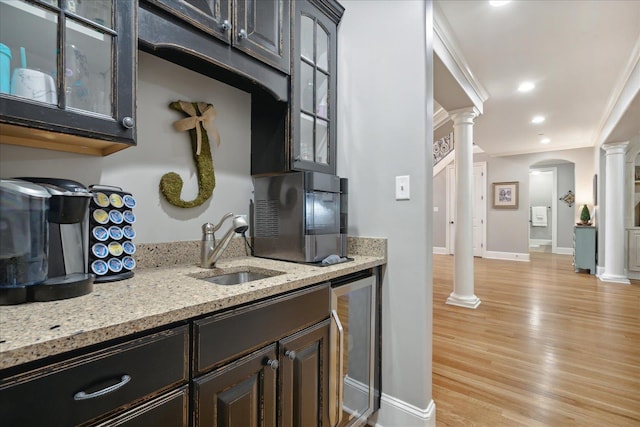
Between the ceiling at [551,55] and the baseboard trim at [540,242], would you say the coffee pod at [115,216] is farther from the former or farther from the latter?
the baseboard trim at [540,242]

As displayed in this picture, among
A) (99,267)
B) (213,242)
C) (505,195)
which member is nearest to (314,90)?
(213,242)

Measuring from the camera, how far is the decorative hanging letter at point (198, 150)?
4.63ft

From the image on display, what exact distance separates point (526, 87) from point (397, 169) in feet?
10.1

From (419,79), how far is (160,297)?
148 cm

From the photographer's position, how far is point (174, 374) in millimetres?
755

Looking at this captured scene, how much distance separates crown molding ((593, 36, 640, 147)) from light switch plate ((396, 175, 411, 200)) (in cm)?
281

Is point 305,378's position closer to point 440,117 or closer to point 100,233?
point 100,233

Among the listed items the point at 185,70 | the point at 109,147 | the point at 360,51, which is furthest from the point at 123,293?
the point at 360,51

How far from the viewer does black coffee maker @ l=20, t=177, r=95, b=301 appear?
0.80 m

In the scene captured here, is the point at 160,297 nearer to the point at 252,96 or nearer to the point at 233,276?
the point at 233,276

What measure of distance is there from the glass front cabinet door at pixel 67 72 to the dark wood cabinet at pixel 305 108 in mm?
717

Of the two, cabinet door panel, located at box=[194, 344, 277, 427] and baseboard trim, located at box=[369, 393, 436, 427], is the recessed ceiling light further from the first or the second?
cabinet door panel, located at box=[194, 344, 277, 427]

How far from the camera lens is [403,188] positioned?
1.58m

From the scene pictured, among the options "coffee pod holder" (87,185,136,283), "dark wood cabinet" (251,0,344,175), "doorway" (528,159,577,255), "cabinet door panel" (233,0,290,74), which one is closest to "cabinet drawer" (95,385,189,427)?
"coffee pod holder" (87,185,136,283)
